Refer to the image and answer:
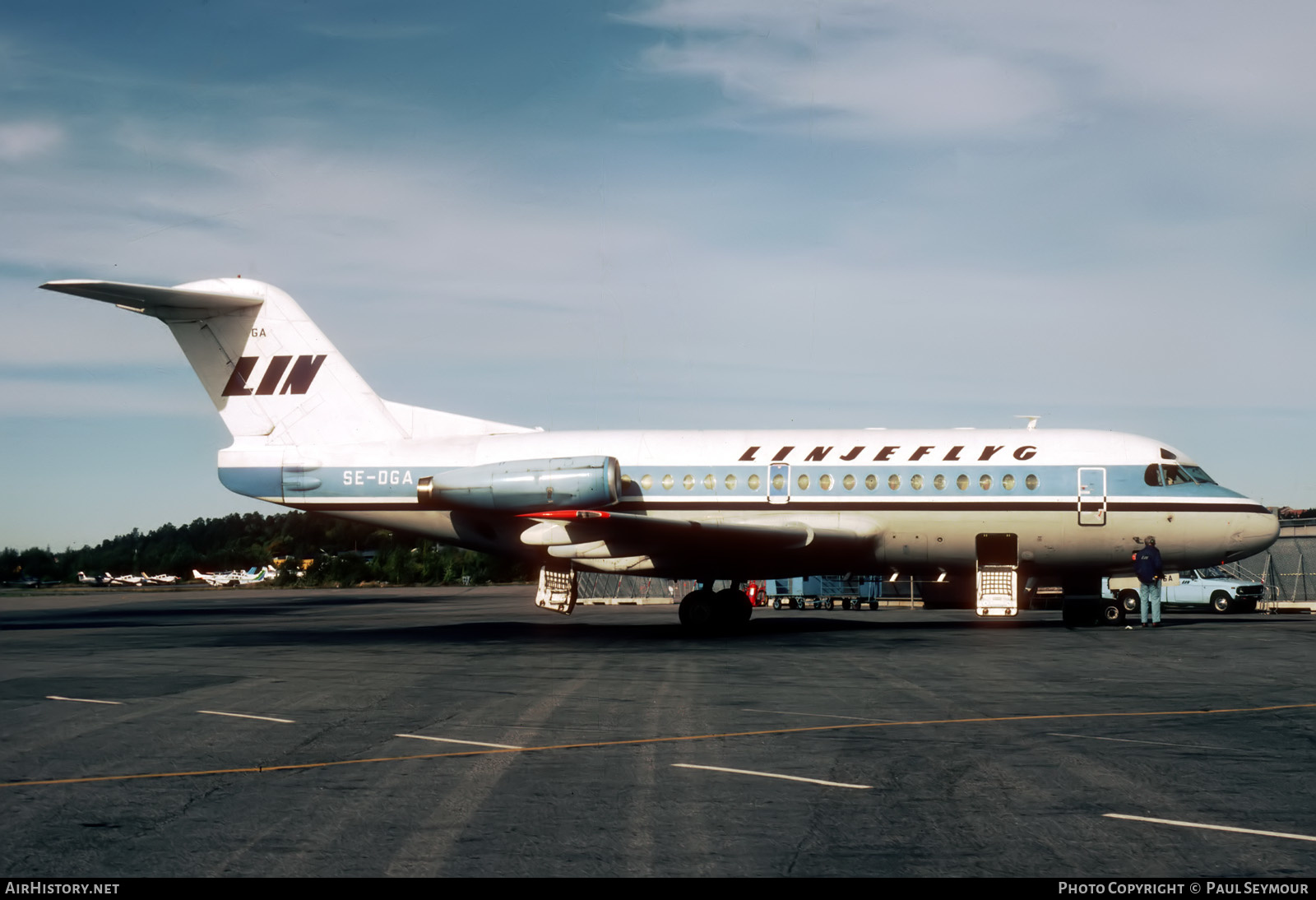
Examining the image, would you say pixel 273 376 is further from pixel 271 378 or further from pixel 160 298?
pixel 160 298

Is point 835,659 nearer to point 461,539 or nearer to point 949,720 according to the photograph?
point 949,720

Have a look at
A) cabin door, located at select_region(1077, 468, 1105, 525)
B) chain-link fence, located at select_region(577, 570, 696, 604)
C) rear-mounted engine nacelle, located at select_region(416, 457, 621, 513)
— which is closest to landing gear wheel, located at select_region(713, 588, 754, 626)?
rear-mounted engine nacelle, located at select_region(416, 457, 621, 513)

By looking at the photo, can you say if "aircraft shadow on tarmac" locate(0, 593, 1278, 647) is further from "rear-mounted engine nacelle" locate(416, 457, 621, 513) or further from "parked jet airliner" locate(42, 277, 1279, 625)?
"rear-mounted engine nacelle" locate(416, 457, 621, 513)

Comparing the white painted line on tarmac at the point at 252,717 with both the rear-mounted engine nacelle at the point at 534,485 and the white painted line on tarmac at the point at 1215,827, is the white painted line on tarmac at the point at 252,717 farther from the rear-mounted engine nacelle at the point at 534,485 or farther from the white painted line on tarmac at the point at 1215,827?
the rear-mounted engine nacelle at the point at 534,485

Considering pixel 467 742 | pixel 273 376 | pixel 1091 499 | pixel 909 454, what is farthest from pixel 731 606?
pixel 467 742

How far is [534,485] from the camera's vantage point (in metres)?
24.2

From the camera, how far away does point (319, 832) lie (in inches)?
251

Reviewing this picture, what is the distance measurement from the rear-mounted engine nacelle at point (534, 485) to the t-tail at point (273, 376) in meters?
3.19

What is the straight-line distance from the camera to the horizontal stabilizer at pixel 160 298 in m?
23.9

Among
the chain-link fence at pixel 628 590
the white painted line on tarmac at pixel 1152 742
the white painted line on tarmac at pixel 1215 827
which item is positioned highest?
the white painted line on tarmac at pixel 1215 827

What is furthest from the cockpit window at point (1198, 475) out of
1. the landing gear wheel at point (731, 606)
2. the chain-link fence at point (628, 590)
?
the chain-link fence at point (628, 590)

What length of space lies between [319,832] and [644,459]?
19.6 meters

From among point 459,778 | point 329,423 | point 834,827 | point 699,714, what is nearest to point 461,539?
point 329,423

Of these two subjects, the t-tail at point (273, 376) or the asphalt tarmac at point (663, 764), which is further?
the t-tail at point (273, 376)
